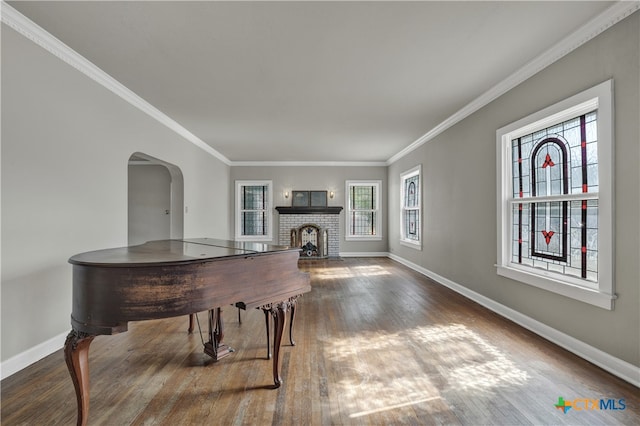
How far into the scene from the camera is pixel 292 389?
6.72 feet

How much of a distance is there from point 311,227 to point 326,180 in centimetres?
139

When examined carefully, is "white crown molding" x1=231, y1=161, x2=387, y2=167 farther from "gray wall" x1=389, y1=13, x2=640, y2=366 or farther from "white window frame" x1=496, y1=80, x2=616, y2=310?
"white window frame" x1=496, y1=80, x2=616, y2=310

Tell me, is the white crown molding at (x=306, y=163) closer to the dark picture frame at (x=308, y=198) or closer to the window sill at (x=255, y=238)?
the dark picture frame at (x=308, y=198)

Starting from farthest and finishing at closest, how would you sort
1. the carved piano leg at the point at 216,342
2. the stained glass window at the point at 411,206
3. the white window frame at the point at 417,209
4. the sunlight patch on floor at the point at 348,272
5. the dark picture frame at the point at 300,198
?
the dark picture frame at the point at 300,198
the stained glass window at the point at 411,206
the white window frame at the point at 417,209
the sunlight patch on floor at the point at 348,272
the carved piano leg at the point at 216,342

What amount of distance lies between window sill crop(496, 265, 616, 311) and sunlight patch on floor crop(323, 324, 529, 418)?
79cm

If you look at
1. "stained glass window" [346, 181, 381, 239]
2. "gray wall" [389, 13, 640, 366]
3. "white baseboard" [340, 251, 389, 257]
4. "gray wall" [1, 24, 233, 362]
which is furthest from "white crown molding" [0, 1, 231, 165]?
"white baseboard" [340, 251, 389, 257]

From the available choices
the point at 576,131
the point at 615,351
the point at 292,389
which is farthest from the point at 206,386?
the point at 576,131

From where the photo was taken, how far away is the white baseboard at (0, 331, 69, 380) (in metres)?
2.21

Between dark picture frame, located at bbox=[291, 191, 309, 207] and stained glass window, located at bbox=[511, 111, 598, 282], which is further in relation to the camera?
dark picture frame, located at bbox=[291, 191, 309, 207]

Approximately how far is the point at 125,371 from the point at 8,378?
791mm

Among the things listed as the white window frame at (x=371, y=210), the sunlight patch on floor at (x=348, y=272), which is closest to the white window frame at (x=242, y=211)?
the white window frame at (x=371, y=210)

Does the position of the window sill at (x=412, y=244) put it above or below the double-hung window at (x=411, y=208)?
below

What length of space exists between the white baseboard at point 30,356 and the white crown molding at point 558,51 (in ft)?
16.5

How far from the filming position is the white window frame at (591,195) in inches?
89.7
